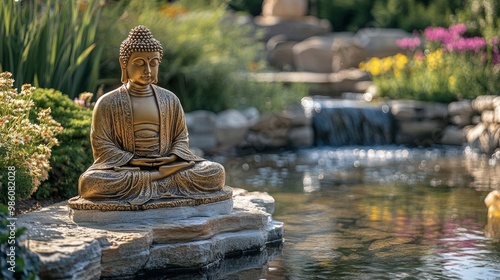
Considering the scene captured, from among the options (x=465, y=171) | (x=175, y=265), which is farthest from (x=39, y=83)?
(x=465, y=171)

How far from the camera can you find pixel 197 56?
666 inches

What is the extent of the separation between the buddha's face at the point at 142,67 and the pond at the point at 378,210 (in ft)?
6.07

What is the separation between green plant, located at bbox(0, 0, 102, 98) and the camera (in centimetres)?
1047

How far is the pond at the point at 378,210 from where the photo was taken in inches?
309

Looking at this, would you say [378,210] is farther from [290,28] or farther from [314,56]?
[290,28]

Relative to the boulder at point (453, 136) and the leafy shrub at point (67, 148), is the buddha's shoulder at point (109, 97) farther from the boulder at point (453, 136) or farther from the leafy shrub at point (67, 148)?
the boulder at point (453, 136)

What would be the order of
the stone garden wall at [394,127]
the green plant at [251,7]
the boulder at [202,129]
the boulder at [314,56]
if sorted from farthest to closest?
the green plant at [251,7] < the boulder at [314,56] < the stone garden wall at [394,127] < the boulder at [202,129]

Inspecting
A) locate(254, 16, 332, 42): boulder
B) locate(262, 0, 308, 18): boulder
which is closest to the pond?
locate(254, 16, 332, 42): boulder

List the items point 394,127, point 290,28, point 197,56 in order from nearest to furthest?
point 197,56, point 394,127, point 290,28

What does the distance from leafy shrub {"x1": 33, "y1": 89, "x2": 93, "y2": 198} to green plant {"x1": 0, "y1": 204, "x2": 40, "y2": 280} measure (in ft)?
11.1

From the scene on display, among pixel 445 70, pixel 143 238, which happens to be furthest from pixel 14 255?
pixel 445 70

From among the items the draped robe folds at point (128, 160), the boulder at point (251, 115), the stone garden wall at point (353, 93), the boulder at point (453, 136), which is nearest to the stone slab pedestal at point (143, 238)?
the draped robe folds at point (128, 160)

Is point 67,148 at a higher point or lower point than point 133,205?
higher

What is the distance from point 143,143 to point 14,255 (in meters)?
2.43
